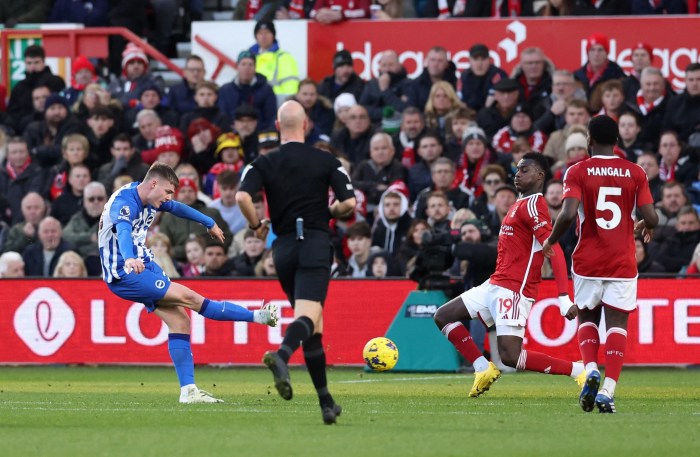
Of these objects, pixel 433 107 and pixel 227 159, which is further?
pixel 227 159

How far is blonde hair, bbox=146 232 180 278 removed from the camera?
20078 millimetres

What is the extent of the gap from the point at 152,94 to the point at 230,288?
5362 mm

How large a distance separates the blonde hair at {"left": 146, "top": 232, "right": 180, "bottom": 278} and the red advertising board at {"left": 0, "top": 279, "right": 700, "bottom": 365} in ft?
2.70

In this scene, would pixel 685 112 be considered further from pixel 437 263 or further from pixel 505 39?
pixel 437 263

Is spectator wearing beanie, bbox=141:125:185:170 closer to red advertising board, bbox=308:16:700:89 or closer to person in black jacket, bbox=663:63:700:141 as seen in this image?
red advertising board, bbox=308:16:700:89

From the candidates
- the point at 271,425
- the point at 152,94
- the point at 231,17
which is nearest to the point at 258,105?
the point at 152,94

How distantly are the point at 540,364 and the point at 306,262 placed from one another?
386cm

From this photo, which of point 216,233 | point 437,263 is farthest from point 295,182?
point 437,263

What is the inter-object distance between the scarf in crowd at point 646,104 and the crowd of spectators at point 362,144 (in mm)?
19

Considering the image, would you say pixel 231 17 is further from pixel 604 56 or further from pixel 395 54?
pixel 604 56

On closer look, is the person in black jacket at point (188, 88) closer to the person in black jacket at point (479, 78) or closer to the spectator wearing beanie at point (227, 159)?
the spectator wearing beanie at point (227, 159)

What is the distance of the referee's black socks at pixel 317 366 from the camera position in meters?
10.7

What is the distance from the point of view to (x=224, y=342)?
19219mm

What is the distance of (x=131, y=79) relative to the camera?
24.5 metres
